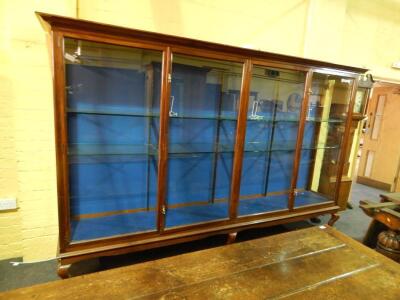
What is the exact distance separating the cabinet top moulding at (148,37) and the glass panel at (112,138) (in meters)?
0.14

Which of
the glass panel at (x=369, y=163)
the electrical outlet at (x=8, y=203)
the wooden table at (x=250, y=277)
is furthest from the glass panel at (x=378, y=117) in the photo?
the electrical outlet at (x=8, y=203)

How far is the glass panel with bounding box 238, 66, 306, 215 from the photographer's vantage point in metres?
2.55

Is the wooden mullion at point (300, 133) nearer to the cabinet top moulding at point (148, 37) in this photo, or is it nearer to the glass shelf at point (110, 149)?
the cabinet top moulding at point (148, 37)

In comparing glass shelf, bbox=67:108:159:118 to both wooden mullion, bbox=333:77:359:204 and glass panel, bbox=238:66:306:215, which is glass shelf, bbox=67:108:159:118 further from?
wooden mullion, bbox=333:77:359:204

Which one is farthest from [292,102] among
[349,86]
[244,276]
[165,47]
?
[244,276]

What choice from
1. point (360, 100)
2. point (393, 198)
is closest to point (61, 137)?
point (393, 198)

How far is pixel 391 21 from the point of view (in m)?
3.42

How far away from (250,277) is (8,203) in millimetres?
2026

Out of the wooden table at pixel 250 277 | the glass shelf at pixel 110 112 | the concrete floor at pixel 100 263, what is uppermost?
the glass shelf at pixel 110 112

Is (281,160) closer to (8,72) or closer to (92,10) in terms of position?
(92,10)

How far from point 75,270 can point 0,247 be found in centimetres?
68

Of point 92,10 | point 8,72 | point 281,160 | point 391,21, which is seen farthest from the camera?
point 391,21

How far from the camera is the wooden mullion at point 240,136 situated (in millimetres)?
2059

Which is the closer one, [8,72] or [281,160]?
[8,72]
